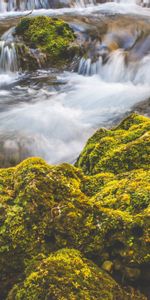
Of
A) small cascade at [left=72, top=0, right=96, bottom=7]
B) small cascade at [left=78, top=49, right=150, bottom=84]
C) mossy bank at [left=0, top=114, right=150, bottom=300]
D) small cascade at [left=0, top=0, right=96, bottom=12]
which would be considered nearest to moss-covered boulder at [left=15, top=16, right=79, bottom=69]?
small cascade at [left=78, top=49, right=150, bottom=84]

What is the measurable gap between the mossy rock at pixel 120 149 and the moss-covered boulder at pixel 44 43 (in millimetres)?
7992

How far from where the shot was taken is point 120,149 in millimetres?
3473

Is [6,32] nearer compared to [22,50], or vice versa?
[22,50]

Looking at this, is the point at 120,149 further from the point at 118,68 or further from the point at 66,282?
the point at 118,68

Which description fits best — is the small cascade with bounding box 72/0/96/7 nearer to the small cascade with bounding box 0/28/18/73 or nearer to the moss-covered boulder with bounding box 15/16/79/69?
the moss-covered boulder with bounding box 15/16/79/69

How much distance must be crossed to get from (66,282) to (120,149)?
1684mm

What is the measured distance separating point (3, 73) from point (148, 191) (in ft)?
31.8

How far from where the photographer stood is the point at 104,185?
3.08 meters

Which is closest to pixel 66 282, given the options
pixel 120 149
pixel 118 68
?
pixel 120 149

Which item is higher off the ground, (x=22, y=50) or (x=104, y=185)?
(x=22, y=50)

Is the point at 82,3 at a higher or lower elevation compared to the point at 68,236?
higher

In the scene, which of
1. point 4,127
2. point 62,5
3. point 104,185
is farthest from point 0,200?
point 62,5

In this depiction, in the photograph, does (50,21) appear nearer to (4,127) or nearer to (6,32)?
(6,32)

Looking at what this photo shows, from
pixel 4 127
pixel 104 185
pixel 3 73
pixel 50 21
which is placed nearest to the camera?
pixel 104 185
